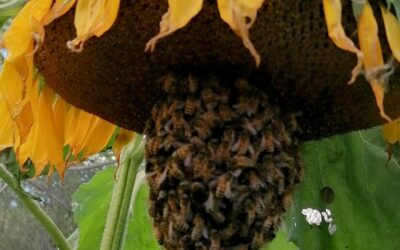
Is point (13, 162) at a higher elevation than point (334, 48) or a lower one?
lower

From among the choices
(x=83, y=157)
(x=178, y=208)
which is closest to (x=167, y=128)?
(x=178, y=208)

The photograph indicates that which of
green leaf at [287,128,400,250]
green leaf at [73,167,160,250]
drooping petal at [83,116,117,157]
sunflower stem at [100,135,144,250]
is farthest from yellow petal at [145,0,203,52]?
green leaf at [73,167,160,250]

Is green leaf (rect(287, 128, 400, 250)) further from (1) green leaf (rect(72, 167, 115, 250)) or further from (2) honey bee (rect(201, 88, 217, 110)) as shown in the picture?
(2) honey bee (rect(201, 88, 217, 110))

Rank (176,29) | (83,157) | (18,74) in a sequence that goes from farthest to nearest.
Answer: (83,157) → (18,74) → (176,29)

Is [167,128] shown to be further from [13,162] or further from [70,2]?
[13,162]

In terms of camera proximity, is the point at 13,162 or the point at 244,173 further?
the point at 13,162

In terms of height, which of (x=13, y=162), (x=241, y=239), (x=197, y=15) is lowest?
(x=13, y=162)

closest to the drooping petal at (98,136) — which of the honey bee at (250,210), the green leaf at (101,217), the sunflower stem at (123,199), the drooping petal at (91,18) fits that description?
the sunflower stem at (123,199)
